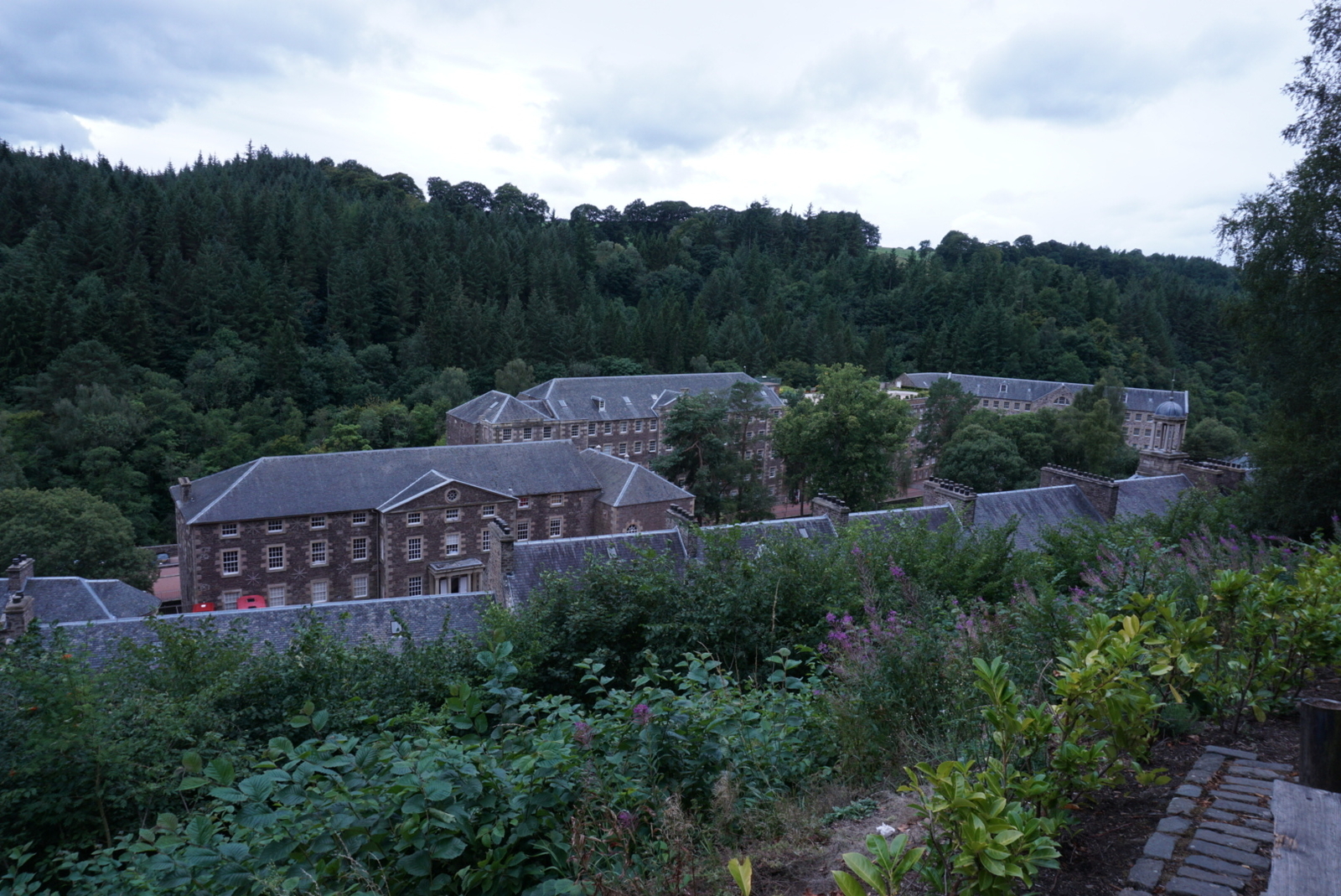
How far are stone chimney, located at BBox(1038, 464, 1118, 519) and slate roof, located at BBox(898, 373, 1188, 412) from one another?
5044cm

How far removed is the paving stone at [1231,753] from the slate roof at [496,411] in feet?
163

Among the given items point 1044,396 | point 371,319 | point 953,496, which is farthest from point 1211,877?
point 1044,396

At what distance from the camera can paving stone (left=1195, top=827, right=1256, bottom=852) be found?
3.64 m

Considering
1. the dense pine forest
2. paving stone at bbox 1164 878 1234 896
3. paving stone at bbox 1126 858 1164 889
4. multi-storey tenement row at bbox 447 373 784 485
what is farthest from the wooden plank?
multi-storey tenement row at bbox 447 373 784 485

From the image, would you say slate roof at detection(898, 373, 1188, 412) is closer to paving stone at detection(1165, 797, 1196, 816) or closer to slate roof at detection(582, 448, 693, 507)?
slate roof at detection(582, 448, 693, 507)

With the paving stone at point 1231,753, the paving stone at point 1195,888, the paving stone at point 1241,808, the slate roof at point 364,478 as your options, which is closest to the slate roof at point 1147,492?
the slate roof at point 364,478

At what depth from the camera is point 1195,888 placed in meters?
3.26

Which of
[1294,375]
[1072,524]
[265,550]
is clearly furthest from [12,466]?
[1294,375]

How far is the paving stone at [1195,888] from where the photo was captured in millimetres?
3229

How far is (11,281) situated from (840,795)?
7838 centimetres

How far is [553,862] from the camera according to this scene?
3996 millimetres

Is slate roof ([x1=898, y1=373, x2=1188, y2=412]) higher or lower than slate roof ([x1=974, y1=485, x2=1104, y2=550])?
below

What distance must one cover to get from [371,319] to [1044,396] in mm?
68634

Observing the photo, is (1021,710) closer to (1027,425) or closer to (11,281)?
(1027,425)
